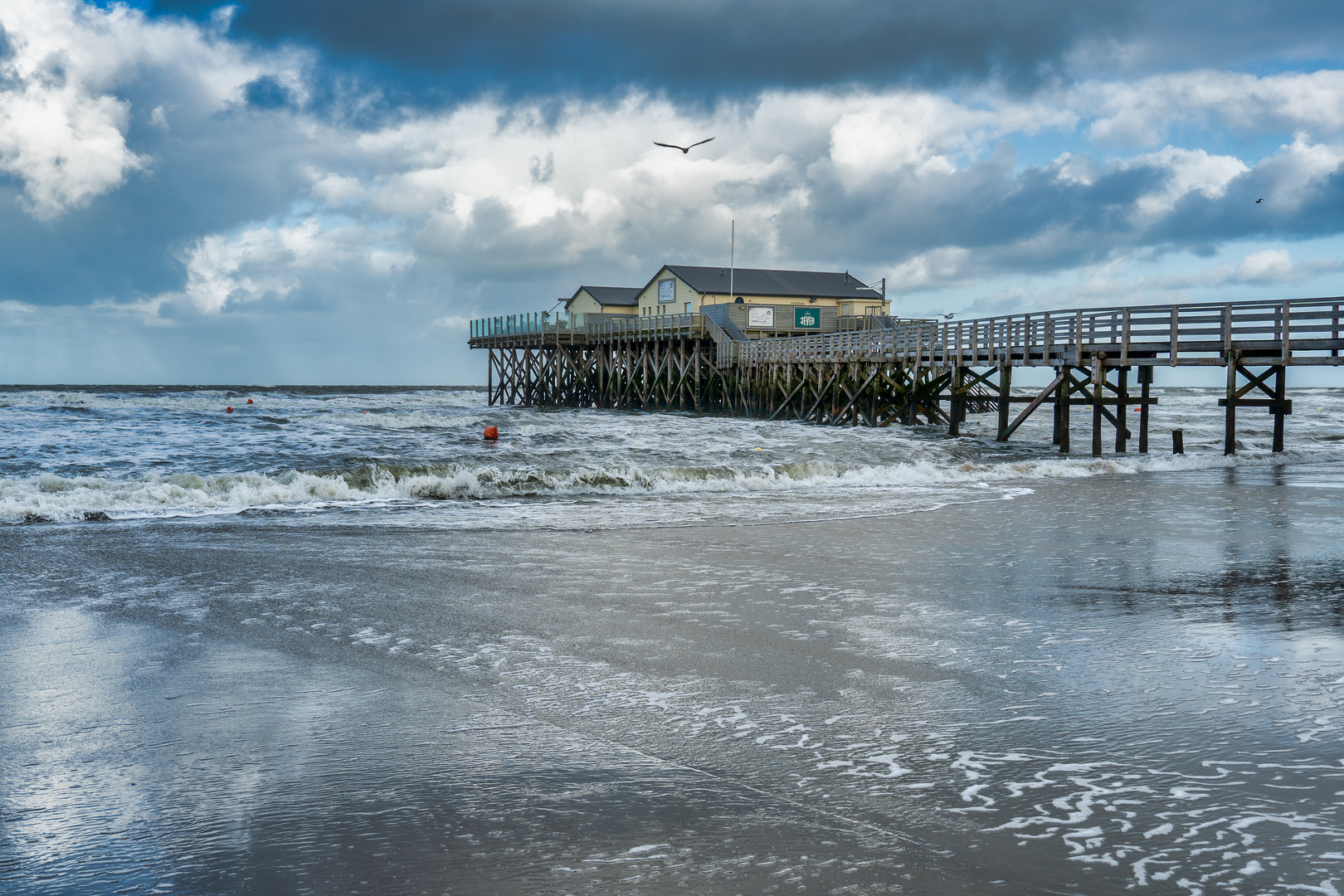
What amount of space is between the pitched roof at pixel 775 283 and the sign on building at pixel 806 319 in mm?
7729

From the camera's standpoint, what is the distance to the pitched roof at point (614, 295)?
2413 inches

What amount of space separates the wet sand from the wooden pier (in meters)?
12.9

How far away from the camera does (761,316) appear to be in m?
46.2

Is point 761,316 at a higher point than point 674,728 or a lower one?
higher

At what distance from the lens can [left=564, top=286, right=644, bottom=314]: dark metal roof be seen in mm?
61281

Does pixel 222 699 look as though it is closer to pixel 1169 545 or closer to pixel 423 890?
pixel 423 890

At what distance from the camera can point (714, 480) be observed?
666 inches

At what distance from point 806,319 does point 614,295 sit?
18441mm

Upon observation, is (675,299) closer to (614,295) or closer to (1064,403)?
(614,295)

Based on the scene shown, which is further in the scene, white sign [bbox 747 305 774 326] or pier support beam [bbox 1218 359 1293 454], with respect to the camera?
white sign [bbox 747 305 774 326]

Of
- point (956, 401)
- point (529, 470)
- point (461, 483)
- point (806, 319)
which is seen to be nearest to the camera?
point (461, 483)

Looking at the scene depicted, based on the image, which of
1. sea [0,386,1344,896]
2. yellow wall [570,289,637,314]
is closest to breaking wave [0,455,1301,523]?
sea [0,386,1344,896]

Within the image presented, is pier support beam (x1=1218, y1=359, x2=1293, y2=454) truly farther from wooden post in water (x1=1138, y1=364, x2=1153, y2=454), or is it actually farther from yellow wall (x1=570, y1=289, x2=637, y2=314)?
yellow wall (x1=570, y1=289, x2=637, y2=314)

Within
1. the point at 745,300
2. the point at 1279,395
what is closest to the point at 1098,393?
the point at 1279,395
